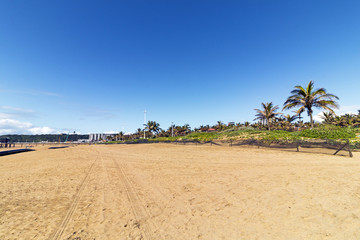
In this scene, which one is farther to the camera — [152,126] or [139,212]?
[152,126]

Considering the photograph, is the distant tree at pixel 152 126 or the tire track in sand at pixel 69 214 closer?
the tire track in sand at pixel 69 214

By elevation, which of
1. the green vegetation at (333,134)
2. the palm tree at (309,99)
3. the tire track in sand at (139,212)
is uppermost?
the palm tree at (309,99)

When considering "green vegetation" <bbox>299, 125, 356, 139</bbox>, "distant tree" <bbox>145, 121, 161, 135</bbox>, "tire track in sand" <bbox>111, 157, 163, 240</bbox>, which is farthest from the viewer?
"distant tree" <bbox>145, 121, 161, 135</bbox>

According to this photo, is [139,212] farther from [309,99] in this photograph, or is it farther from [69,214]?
[309,99]

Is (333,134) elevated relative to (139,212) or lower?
elevated

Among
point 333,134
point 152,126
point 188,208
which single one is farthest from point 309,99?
point 152,126

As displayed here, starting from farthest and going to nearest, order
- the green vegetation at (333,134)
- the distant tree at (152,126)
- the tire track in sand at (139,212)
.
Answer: the distant tree at (152,126), the green vegetation at (333,134), the tire track in sand at (139,212)

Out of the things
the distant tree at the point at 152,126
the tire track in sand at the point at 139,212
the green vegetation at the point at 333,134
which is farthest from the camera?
the distant tree at the point at 152,126

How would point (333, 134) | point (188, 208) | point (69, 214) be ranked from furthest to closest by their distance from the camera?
1. point (333, 134)
2. point (188, 208)
3. point (69, 214)

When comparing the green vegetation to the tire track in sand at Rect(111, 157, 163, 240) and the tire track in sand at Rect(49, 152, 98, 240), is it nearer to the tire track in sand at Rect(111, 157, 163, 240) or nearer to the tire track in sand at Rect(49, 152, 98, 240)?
the tire track in sand at Rect(111, 157, 163, 240)

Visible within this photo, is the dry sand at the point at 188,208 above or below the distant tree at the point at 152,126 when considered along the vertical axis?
below

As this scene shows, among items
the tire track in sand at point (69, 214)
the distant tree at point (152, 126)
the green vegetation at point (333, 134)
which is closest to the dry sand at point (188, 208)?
the tire track in sand at point (69, 214)

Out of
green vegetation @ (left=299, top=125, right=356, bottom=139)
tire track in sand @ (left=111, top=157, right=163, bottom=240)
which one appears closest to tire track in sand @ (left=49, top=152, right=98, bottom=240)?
tire track in sand @ (left=111, top=157, right=163, bottom=240)

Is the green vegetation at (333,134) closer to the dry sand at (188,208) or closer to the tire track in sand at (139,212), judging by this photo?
the dry sand at (188,208)
